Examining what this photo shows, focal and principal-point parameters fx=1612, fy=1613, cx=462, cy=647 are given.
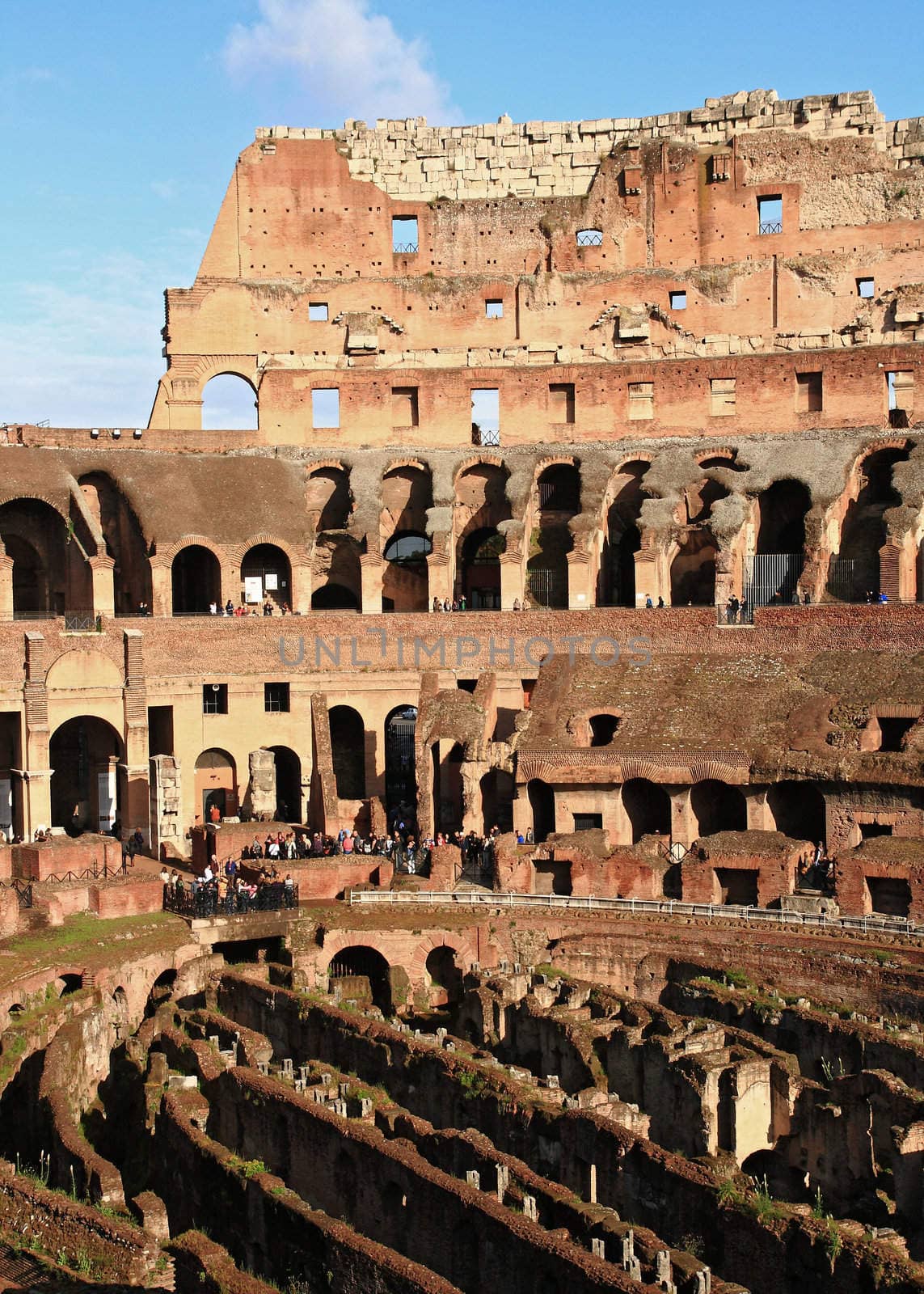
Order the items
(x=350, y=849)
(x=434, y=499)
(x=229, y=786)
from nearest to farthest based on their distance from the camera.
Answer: (x=350, y=849) < (x=229, y=786) < (x=434, y=499)

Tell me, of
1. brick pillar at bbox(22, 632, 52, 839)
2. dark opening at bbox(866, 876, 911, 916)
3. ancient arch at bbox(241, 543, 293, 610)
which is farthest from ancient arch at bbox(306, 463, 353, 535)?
dark opening at bbox(866, 876, 911, 916)

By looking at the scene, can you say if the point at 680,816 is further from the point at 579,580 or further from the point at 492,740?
the point at 579,580

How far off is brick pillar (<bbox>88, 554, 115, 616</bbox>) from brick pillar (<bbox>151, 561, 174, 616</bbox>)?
3.76 feet

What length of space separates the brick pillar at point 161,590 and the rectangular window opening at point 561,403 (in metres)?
13.3

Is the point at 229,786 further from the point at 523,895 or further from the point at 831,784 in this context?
the point at 831,784

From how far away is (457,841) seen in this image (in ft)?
124

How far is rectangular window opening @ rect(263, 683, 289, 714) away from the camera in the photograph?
4412 centimetres

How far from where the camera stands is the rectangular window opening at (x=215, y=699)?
43.7m

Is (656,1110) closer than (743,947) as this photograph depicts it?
Yes

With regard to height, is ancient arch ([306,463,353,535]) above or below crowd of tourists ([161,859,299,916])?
above

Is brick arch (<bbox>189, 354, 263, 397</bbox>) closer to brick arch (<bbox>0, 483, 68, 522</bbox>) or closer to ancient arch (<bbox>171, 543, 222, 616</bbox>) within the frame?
ancient arch (<bbox>171, 543, 222, 616</bbox>)

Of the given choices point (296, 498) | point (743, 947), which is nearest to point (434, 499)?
point (296, 498)

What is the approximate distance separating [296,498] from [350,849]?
557 inches

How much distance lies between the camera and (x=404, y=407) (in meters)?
51.1
